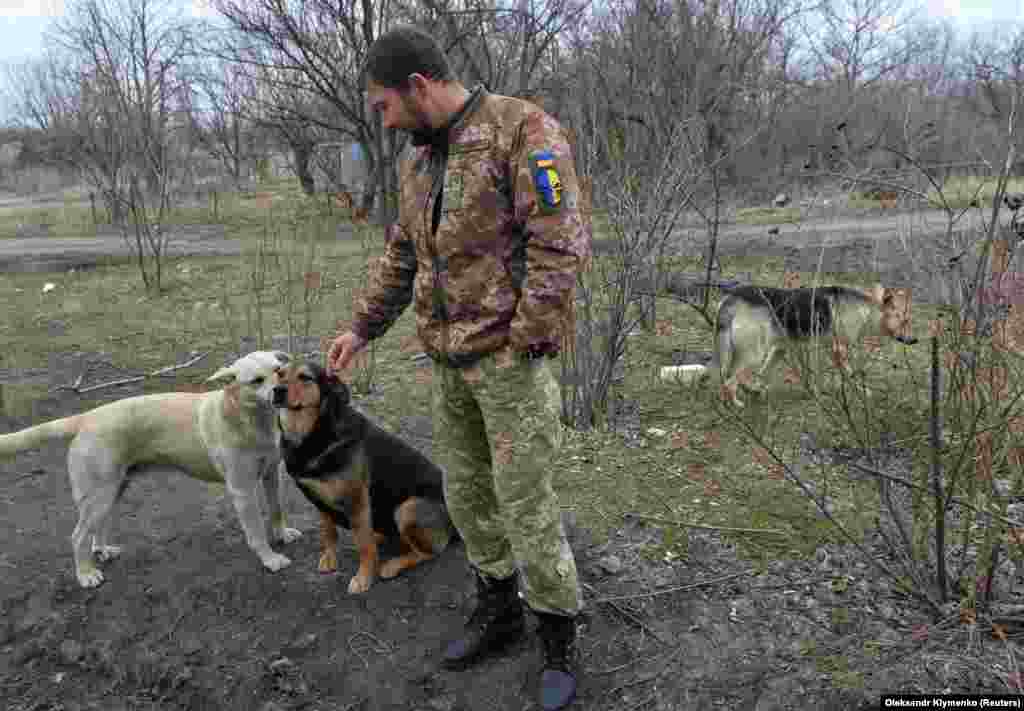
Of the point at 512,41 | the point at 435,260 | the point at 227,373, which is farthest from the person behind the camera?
the point at 512,41

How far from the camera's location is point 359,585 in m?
3.64

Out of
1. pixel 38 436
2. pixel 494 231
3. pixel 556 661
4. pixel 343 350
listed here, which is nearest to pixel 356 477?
pixel 343 350

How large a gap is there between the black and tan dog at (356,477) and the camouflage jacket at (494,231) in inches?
34.5

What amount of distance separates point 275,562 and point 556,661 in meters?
1.64

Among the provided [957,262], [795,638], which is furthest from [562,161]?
[795,638]

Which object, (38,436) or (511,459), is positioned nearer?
(511,459)

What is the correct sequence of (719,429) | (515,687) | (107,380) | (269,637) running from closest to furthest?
1. (515,687)
2. (269,637)
3. (719,429)
4. (107,380)

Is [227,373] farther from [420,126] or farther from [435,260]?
[420,126]

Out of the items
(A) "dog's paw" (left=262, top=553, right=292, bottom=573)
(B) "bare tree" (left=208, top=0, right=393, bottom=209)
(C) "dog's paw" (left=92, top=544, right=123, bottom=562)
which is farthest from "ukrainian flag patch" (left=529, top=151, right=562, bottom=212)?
(B) "bare tree" (left=208, top=0, right=393, bottom=209)

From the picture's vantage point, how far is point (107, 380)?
7254mm

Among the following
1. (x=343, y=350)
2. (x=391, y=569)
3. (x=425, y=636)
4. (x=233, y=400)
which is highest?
(x=343, y=350)

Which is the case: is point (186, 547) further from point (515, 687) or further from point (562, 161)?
point (562, 161)

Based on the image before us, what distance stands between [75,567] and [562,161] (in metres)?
3.29

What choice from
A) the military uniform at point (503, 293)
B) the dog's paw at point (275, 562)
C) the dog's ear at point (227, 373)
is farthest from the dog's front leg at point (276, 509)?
the military uniform at point (503, 293)
